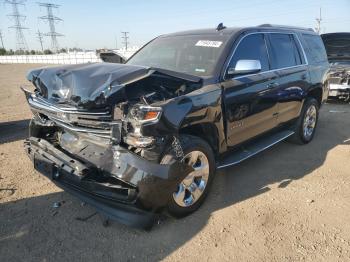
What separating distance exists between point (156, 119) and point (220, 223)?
4.59 feet

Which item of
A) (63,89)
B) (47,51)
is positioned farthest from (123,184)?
(47,51)

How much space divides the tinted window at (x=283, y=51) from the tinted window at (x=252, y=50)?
0.24m

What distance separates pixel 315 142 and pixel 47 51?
8296 centimetres

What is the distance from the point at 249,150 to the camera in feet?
15.8

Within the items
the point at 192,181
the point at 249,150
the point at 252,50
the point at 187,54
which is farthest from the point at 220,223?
the point at 252,50

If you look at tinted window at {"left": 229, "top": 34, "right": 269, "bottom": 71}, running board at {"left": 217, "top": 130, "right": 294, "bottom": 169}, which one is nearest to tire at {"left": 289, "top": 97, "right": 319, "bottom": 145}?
running board at {"left": 217, "top": 130, "right": 294, "bottom": 169}

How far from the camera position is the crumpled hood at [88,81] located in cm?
332

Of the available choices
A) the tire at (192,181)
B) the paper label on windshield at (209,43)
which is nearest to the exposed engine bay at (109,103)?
the tire at (192,181)

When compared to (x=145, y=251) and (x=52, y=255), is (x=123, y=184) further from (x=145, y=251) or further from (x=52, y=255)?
(x=52, y=255)

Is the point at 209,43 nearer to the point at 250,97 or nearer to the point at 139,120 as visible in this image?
the point at 250,97

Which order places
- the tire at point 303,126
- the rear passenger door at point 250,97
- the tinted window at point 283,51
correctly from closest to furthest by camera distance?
1. the rear passenger door at point 250,97
2. the tinted window at point 283,51
3. the tire at point 303,126

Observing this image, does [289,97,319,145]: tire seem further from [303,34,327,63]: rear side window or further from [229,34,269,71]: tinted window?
[229,34,269,71]: tinted window

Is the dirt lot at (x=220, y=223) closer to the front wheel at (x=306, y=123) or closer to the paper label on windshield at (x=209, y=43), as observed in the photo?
the front wheel at (x=306, y=123)

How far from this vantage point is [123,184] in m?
3.34
